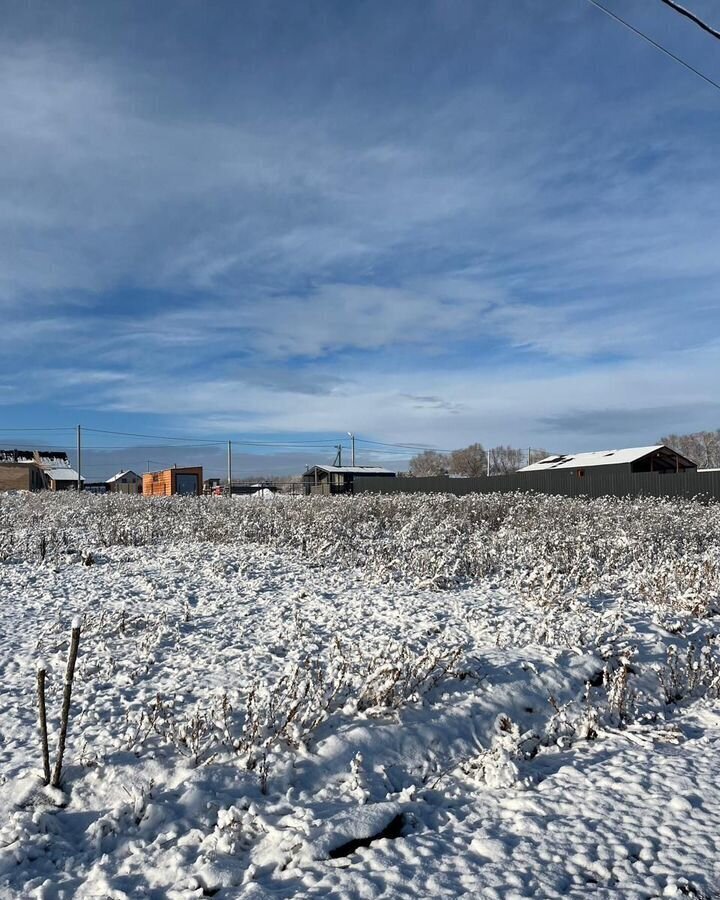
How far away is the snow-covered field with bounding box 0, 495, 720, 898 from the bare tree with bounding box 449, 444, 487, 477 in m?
64.7

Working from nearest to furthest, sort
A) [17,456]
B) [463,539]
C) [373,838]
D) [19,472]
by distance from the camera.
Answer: [373,838], [463,539], [19,472], [17,456]

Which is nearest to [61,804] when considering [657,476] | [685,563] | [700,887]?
[700,887]

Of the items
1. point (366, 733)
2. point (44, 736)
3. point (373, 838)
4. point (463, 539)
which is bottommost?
point (373, 838)

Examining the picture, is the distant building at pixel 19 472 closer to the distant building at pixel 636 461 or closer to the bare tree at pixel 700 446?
the distant building at pixel 636 461

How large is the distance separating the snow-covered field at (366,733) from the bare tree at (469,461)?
212 feet

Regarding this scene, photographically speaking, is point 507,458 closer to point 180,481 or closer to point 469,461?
point 469,461

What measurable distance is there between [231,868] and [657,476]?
2270 centimetres

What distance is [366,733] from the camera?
3840 millimetres

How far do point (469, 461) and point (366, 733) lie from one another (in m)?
71.2

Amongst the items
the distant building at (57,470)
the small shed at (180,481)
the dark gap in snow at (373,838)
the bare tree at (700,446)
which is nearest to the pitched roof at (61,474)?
the distant building at (57,470)

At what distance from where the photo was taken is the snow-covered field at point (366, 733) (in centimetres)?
271

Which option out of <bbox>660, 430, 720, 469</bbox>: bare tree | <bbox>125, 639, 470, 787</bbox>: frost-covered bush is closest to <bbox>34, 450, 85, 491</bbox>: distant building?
<bbox>125, 639, 470, 787</bbox>: frost-covered bush

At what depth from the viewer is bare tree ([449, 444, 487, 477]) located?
72.4 metres

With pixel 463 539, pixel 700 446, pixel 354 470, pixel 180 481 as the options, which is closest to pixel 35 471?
pixel 180 481
